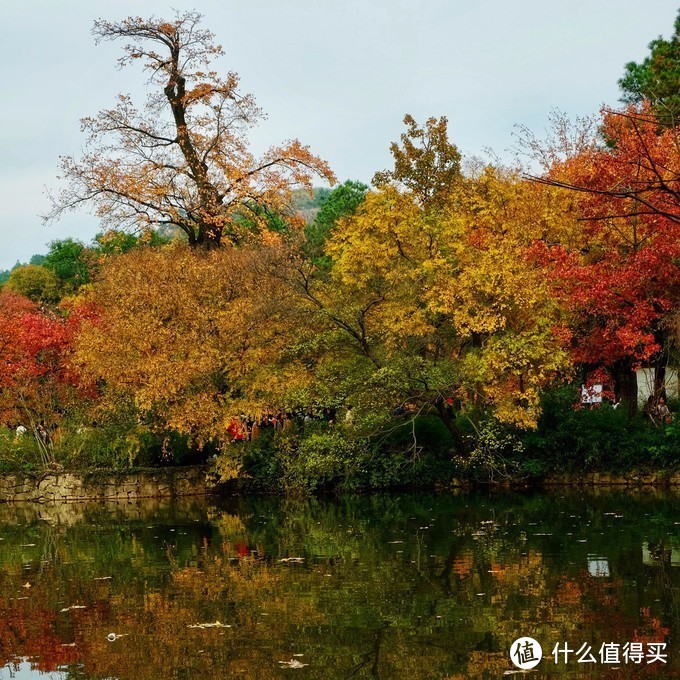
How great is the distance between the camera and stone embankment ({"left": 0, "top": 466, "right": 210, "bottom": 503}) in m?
29.9

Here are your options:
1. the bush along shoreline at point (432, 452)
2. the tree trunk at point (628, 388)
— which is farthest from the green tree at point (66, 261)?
the tree trunk at point (628, 388)

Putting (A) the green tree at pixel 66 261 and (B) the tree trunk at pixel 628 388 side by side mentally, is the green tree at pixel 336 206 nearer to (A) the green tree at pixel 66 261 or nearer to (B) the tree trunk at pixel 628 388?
(A) the green tree at pixel 66 261

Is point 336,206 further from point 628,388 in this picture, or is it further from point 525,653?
point 525,653

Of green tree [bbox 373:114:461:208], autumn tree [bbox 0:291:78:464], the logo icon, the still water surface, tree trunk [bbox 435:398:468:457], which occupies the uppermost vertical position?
green tree [bbox 373:114:461:208]

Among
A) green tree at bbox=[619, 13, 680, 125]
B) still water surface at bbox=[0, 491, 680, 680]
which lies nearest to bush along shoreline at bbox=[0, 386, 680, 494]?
still water surface at bbox=[0, 491, 680, 680]

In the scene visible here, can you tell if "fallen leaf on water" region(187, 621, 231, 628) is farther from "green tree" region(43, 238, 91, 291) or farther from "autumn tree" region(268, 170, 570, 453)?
"green tree" region(43, 238, 91, 291)

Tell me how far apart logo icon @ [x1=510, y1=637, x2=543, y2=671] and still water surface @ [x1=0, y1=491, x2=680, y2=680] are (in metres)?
0.09

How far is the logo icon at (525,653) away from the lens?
26.7 feet

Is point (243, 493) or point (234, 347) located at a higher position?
point (234, 347)

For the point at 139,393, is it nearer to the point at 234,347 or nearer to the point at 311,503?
the point at 234,347

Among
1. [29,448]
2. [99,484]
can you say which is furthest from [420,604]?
[29,448]

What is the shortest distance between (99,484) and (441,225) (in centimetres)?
1367

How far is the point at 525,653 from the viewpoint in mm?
8445

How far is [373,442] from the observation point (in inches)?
1072
